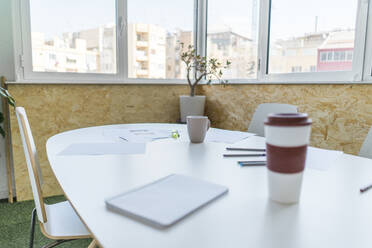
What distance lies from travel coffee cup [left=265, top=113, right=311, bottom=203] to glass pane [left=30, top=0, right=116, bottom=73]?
8.42ft

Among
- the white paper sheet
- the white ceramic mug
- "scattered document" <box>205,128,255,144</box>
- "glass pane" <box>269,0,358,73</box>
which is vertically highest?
"glass pane" <box>269,0,358,73</box>

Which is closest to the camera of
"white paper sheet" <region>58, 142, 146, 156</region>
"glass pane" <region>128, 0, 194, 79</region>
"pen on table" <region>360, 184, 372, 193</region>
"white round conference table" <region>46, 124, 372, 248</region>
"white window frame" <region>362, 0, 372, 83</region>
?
"white round conference table" <region>46, 124, 372, 248</region>

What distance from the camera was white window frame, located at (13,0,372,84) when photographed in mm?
2062

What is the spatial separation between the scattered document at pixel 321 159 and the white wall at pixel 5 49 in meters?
2.48

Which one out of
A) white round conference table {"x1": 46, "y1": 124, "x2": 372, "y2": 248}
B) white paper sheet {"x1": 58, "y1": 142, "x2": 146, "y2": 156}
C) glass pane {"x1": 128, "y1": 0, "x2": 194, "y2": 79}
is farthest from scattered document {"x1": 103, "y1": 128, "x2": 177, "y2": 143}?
glass pane {"x1": 128, "y1": 0, "x2": 194, "y2": 79}

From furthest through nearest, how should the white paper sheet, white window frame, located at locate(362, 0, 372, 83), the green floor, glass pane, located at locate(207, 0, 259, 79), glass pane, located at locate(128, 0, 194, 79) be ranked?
glass pane, located at locate(128, 0, 194, 79) < glass pane, located at locate(207, 0, 259, 79) < white window frame, located at locate(362, 0, 372, 83) < the green floor < the white paper sheet

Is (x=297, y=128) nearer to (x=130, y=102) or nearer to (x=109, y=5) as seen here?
(x=130, y=102)

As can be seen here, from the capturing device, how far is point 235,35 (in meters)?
3.11

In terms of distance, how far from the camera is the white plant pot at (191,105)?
9.67ft

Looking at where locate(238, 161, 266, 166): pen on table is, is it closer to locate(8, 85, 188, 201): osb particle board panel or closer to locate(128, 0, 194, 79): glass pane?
locate(8, 85, 188, 201): osb particle board panel

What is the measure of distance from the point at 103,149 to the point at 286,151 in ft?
2.57

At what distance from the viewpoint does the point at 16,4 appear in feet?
8.04

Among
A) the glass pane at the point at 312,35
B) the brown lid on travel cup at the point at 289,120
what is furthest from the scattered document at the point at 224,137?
the glass pane at the point at 312,35

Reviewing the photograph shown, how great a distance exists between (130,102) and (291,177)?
8.20ft
